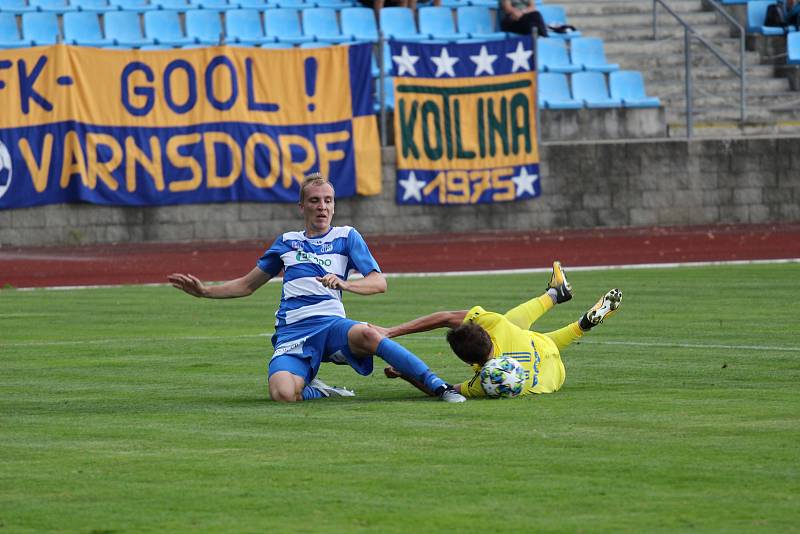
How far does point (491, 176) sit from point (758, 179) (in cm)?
474

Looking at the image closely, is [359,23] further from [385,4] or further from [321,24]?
[385,4]

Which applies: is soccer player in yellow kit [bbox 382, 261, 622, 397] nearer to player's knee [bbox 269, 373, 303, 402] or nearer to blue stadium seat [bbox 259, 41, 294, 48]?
player's knee [bbox 269, 373, 303, 402]

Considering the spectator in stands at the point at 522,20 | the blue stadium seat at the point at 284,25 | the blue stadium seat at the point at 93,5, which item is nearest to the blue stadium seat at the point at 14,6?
the blue stadium seat at the point at 93,5

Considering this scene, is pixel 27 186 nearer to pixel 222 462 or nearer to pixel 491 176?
pixel 491 176

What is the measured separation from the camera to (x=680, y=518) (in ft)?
19.4

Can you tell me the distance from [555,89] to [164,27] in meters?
6.90

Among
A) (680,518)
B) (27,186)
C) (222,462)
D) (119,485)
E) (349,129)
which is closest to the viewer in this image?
(680,518)

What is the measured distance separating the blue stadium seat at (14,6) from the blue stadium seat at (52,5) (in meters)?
0.10

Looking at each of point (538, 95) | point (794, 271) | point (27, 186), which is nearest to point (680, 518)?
point (794, 271)

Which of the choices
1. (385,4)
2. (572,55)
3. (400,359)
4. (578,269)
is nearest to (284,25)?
(385,4)

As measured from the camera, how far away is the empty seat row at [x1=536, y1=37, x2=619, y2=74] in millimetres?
28344

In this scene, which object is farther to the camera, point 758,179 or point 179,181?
point 758,179

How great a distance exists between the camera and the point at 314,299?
31.9ft

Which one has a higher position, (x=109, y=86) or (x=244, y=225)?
(x=109, y=86)
